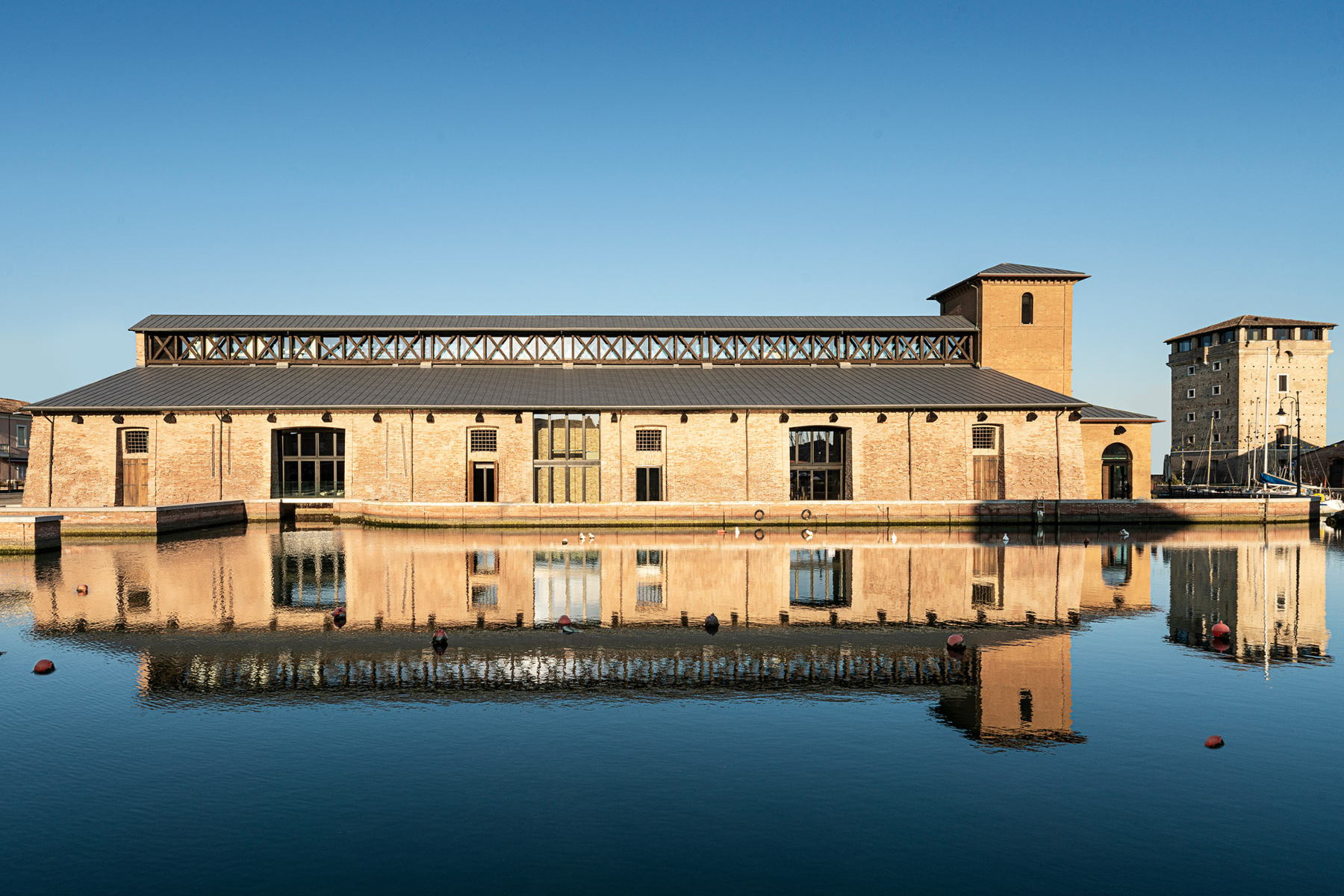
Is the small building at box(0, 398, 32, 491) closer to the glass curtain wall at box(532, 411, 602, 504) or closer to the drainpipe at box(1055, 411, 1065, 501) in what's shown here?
the glass curtain wall at box(532, 411, 602, 504)

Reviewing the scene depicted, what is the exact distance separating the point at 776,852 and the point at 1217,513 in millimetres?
37780

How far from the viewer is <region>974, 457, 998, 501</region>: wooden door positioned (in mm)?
38031

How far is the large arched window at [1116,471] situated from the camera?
41656 millimetres

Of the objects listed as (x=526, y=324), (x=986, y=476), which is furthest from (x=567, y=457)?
(x=986, y=476)

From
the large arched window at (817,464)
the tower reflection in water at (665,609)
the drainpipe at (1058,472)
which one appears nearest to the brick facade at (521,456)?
the drainpipe at (1058,472)

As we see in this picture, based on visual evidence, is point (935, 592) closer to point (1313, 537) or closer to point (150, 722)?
point (150, 722)

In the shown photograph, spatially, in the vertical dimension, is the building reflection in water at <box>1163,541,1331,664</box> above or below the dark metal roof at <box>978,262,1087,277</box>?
below

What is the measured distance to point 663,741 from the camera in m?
8.56

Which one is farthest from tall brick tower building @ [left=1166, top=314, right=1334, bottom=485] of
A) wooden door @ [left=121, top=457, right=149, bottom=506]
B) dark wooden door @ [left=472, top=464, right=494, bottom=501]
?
wooden door @ [left=121, top=457, right=149, bottom=506]

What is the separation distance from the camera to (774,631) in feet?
44.3

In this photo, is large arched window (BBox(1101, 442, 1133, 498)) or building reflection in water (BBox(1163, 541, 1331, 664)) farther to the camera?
large arched window (BBox(1101, 442, 1133, 498))

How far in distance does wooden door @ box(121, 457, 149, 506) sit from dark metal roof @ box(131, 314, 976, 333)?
7985 mm

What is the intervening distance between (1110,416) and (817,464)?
15.7 meters

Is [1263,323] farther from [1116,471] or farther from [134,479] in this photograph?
[134,479]
